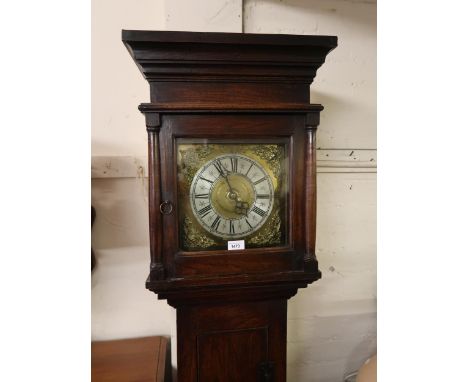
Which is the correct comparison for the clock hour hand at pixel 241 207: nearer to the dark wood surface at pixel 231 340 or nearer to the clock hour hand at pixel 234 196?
the clock hour hand at pixel 234 196

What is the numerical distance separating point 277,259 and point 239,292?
150 mm

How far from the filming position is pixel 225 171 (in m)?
0.90

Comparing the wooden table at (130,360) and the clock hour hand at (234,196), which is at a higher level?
the clock hour hand at (234,196)

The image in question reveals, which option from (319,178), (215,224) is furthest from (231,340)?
(319,178)

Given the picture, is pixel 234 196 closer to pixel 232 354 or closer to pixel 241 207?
pixel 241 207

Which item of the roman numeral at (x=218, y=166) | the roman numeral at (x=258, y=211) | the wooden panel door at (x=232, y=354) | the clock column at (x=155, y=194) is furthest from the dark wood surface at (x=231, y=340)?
the roman numeral at (x=218, y=166)

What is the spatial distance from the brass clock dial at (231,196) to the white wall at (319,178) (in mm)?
528

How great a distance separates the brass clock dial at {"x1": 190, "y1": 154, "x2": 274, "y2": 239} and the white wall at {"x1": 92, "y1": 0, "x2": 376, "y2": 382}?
1.73 feet

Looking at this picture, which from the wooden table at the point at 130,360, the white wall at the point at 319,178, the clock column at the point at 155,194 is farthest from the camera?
the white wall at the point at 319,178

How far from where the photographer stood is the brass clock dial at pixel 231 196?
2.93 ft

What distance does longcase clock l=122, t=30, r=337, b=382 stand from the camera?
33.1 inches

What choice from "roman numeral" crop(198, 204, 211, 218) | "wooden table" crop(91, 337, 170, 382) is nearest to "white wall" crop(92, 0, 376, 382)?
"wooden table" crop(91, 337, 170, 382)

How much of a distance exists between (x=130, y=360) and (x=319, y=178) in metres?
1.08
